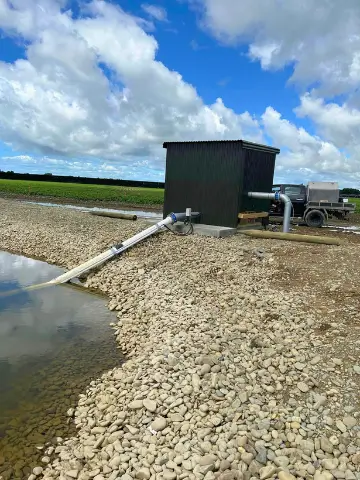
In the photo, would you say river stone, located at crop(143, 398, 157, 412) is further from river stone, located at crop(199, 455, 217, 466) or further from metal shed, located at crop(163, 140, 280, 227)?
metal shed, located at crop(163, 140, 280, 227)

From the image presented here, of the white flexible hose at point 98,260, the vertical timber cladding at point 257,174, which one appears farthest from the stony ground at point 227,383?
the vertical timber cladding at point 257,174

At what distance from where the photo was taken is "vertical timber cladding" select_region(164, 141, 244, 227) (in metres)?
15.5

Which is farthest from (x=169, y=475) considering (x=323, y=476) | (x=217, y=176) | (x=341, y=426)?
(x=217, y=176)

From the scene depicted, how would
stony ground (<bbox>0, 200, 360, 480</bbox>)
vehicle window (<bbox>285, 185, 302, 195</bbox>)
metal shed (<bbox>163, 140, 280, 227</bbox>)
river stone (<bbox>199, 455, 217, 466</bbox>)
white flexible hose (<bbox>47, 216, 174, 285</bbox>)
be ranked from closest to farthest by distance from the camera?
river stone (<bbox>199, 455, 217, 466</bbox>) → stony ground (<bbox>0, 200, 360, 480</bbox>) → white flexible hose (<bbox>47, 216, 174, 285</bbox>) → metal shed (<bbox>163, 140, 280, 227</bbox>) → vehicle window (<bbox>285, 185, 302, 195</bbox>)

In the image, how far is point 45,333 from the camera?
8.40 metres

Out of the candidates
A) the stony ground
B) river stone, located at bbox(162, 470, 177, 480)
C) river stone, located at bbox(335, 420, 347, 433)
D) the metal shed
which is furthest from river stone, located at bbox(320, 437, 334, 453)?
the metal shed

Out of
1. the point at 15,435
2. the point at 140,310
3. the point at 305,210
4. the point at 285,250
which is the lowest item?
the point at 15,435

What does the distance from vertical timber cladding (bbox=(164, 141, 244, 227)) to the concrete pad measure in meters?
0.32

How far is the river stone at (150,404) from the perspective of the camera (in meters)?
5.25

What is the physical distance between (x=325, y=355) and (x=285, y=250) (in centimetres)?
732

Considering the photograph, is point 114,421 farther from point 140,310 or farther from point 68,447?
point 140,310

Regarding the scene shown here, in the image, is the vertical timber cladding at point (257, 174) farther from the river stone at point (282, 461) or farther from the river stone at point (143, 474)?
the river stone at point (143, 474)

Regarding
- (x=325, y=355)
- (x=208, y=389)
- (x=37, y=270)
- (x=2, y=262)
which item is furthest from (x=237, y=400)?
(x=2, y=262)

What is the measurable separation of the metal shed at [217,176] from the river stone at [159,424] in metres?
11.6
